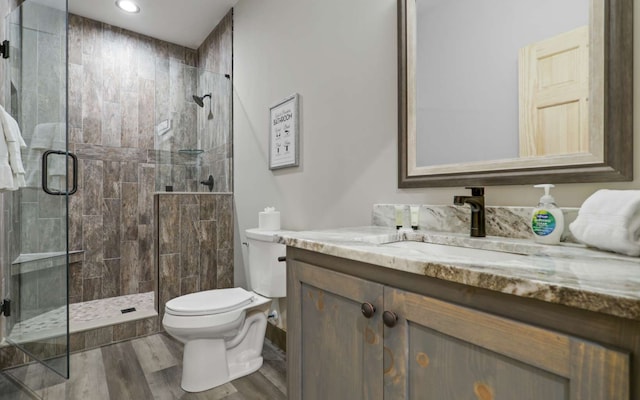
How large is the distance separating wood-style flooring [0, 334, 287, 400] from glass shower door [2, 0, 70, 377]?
16cm

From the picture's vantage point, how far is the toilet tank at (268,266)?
1.92 metres

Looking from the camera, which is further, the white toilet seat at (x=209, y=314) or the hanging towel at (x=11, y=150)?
the white toilet seat at (x=209, y=314)

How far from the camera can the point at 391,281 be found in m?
0.78

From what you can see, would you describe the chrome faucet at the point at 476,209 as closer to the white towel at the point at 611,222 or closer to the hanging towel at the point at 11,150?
the white towel at the point at 611,222

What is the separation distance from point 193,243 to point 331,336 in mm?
2009

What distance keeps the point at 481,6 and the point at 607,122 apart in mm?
593

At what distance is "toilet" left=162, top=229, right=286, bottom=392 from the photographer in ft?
5.55

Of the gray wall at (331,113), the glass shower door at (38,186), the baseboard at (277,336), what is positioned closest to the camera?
the gray wall at (331,113)

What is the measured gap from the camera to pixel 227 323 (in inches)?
68.4

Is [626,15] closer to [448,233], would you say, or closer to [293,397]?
[448,233]

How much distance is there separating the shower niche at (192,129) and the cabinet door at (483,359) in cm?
249

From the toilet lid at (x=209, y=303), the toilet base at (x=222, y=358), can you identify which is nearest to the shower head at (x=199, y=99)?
the toilet lid at (x=209, y=303)

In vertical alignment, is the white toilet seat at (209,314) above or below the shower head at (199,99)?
below

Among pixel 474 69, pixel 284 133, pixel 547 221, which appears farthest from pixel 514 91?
pixel 284 133
